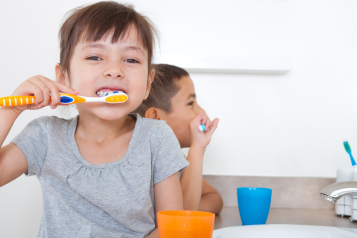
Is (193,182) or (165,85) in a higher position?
(165,85)

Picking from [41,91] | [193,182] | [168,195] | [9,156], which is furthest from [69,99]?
[193,182]

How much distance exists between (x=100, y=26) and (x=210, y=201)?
0.65 m

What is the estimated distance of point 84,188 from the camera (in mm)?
774

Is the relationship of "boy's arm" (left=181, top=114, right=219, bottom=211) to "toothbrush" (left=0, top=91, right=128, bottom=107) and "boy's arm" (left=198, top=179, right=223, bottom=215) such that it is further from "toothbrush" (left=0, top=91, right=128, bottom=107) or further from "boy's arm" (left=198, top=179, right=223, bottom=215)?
"toothbrush" (left=0, top=91, right=128, bottom=107)

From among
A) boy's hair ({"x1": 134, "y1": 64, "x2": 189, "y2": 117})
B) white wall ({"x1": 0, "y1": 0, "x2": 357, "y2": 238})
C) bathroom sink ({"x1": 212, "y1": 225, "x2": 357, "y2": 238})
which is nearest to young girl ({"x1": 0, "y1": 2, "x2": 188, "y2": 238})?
bathroom sink ({"x1": 212, "y1": 225, "x2": 357, "y2": 238})

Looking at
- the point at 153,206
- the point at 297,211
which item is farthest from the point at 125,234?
the point at 297,211

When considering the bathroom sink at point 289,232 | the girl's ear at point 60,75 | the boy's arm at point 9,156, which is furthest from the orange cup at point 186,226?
the girl's ear at point 60,75

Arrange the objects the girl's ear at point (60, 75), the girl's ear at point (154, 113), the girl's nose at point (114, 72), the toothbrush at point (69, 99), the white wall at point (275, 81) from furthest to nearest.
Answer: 1. the white wall at point (275, 81)
2. the girl's ear at point (154, 113)
3. the girl's ear at point (60, 75)
4. the girl's nose at point (114, 72)
5. the toothbrush at point (69, 99)

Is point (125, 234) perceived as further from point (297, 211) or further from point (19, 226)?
point (19, 226)

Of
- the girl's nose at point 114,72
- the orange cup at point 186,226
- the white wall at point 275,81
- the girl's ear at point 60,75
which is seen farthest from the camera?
the white wall at point 275,81

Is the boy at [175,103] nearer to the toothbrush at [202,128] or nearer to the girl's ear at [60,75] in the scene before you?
the toothbrush at [202,128]

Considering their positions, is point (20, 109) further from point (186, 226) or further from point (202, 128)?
point (202, 128)

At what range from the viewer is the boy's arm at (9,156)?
69 centimetres

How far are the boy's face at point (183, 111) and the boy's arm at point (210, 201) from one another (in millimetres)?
194
